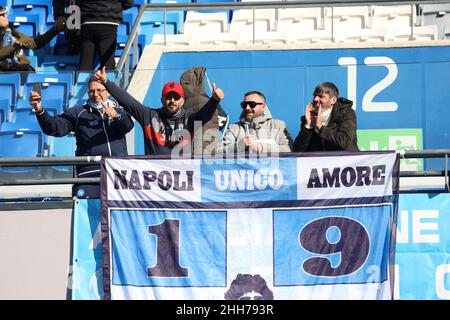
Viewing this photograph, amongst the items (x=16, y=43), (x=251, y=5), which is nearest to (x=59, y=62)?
(x=16, y=43)

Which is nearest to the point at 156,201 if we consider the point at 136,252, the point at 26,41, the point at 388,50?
the point at 136,252

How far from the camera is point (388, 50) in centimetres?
1170

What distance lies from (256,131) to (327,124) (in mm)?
577

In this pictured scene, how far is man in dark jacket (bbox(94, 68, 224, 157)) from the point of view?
30.7ft

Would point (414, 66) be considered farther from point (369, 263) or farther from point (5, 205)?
point (5, 205)

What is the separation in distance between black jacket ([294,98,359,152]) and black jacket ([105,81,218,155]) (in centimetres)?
75

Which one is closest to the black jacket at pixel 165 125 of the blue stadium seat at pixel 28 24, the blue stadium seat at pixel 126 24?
the blue stadium seat at pixel 126 24

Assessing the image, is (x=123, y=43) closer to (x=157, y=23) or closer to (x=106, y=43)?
(x=157, y=23)

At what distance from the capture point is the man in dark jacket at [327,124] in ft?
30.2

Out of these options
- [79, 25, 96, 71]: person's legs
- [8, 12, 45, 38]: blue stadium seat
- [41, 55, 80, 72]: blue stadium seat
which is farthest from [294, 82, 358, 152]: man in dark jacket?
[8, 12, 45, 38]: blue stadium seat

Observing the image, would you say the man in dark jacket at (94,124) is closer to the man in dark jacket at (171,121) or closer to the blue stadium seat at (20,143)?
the man in dark jacket at (171,121)

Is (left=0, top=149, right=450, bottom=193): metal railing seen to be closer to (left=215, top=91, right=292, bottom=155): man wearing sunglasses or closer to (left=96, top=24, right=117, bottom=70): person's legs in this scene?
(left=215, top=91, right=292, bottom=155): man wearing sunglasses

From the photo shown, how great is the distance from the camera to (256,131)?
9391mm
